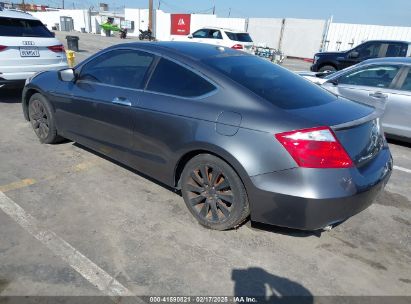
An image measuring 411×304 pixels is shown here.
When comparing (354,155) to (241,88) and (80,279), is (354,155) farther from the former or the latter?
(80,279)

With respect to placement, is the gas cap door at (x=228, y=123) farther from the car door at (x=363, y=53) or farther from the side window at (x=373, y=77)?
the car door at (x=363, y=53)

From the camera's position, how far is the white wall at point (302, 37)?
1017 inches

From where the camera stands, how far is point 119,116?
363 centimetres

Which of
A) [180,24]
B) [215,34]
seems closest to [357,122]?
[215,34]

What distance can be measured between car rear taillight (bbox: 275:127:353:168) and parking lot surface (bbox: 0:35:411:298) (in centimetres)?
87

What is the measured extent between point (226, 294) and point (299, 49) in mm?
27024

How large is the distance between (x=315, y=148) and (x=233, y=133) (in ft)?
Result: 2.09

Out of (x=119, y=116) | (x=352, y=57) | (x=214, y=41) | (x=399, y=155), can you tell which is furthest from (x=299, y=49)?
(x=119, y=116)

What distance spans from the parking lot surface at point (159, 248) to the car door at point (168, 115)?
0.51m

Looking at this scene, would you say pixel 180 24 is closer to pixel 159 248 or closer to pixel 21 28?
pixel 21 28

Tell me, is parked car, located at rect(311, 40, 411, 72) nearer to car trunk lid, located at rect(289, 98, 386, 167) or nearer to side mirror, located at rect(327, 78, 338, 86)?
side mirror, located at rect(327, 78, 338, 86)

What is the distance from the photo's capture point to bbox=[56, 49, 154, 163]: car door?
11.8 feet

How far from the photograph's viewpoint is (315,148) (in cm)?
251

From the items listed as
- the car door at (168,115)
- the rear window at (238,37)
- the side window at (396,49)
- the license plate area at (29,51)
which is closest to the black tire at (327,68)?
the side window at (396,49)
